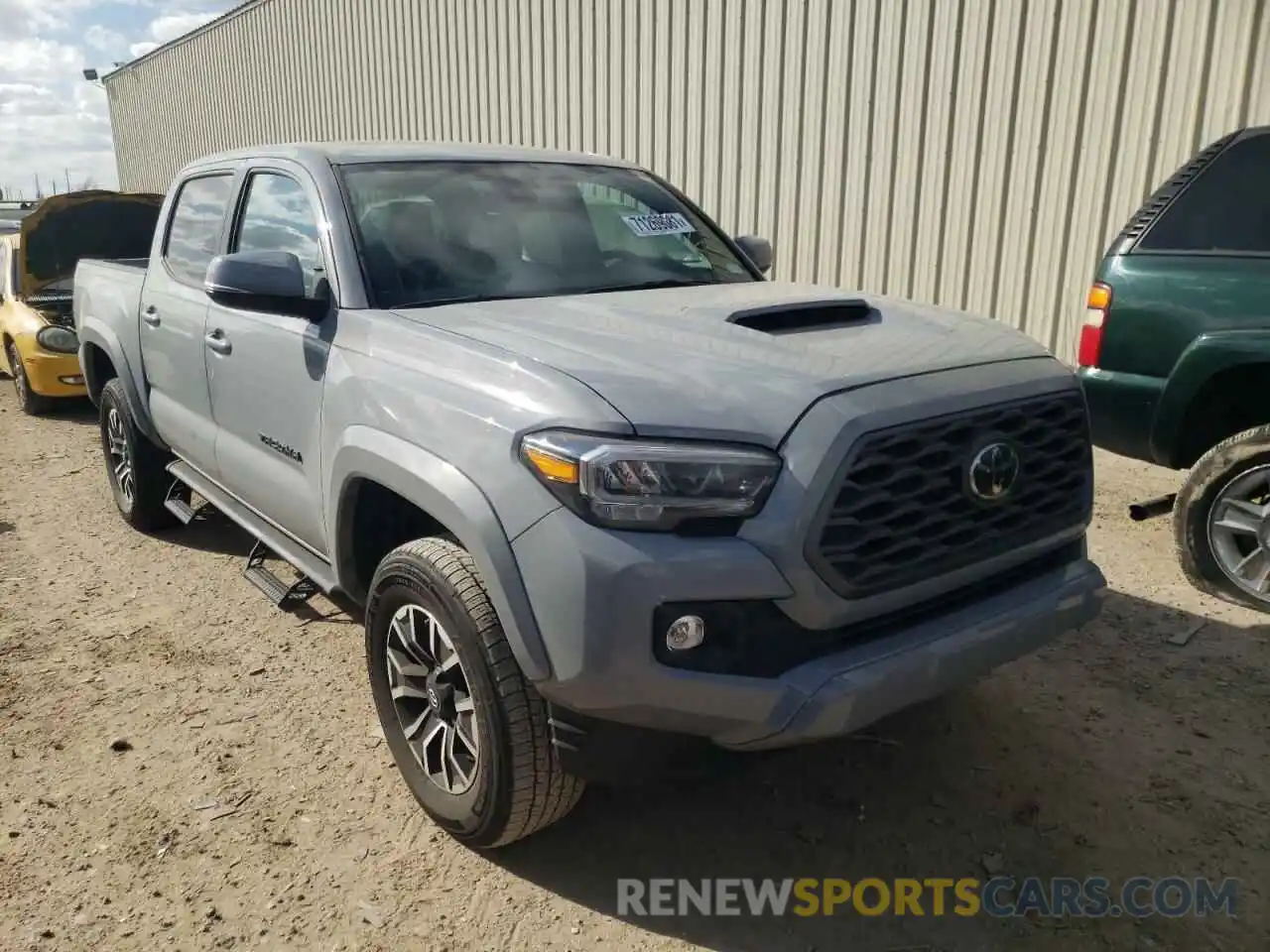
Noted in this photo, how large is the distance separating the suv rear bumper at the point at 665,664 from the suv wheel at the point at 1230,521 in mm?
2537

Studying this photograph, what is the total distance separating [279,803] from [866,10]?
6757mm

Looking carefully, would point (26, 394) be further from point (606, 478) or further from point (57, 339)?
point (606, 478)

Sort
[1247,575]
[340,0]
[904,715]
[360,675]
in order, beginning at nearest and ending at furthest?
[904,715] < [360,675] < [1247,575] < [340,0]

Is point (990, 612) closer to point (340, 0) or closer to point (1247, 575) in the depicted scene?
point (1247, 575)

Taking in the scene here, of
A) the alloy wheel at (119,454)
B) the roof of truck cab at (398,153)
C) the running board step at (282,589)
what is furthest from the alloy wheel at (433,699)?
the alloy wheel at (119,454)

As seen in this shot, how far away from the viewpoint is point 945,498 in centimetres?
233

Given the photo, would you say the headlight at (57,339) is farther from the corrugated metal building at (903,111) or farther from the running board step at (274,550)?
the corrugated metal building at (903,111)

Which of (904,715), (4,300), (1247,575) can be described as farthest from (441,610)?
(4,300)

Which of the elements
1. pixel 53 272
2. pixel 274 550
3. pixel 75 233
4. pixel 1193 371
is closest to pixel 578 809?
pixel 274 550

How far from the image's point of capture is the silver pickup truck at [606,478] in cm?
209

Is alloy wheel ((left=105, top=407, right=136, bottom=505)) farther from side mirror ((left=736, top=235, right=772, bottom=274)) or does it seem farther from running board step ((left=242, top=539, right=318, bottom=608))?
side mirror ((left=736, top=235, right=772, bottom=274))

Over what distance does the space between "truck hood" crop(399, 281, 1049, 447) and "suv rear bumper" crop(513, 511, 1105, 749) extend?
28 centimetres

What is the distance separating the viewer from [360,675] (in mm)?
3701

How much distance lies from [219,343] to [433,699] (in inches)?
73.2
